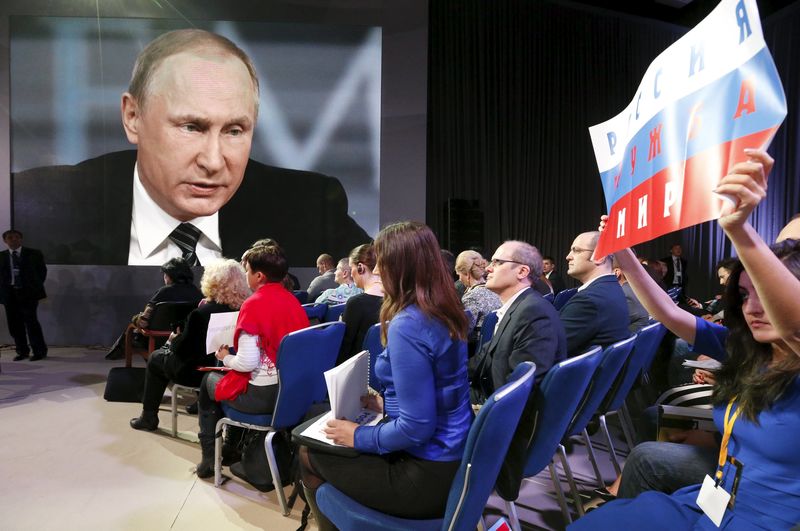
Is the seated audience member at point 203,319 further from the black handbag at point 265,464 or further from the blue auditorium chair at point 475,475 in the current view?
the blue auditorium chair at point 475,475

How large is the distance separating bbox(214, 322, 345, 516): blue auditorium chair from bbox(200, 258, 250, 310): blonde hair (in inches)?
32.8

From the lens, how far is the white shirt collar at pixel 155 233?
7.46 meters

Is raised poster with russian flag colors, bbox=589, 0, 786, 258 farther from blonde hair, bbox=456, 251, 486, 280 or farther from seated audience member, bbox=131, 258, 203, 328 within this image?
seated audience member, bbox=131, 258, 203, 328

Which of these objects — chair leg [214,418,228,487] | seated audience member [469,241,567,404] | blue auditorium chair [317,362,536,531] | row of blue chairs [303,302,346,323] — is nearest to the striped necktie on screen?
row of blue chairs [303,302,346,323]

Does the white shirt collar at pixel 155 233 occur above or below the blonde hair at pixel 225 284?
above

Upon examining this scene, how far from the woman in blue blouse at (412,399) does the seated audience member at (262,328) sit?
45.5 inches

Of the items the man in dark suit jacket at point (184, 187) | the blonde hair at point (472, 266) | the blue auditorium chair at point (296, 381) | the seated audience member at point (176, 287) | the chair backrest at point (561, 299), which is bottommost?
the blue auditorium chair at point (296, 381)

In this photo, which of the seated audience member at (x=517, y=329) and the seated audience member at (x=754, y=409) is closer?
the seated audience member at (x=754, y=409)

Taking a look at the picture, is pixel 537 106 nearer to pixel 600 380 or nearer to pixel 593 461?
pixel 593 461

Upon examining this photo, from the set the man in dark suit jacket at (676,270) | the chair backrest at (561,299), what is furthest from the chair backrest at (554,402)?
the man in dark suit jacket at (676,270)

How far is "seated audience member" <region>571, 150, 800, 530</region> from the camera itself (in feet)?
3.30

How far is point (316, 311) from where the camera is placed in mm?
4590

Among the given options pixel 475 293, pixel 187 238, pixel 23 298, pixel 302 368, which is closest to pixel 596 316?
pixel 475 293

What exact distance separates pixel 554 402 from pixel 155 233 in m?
7.06
